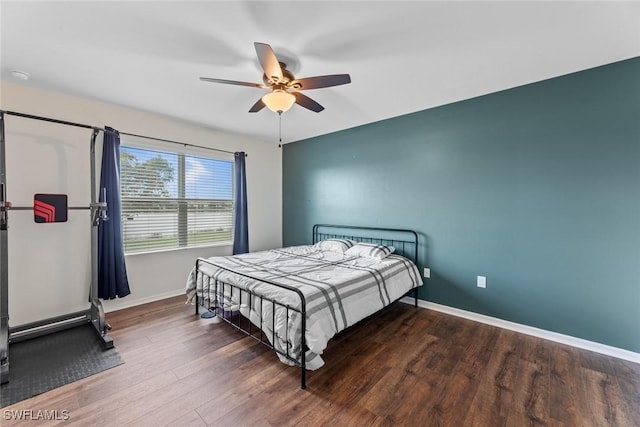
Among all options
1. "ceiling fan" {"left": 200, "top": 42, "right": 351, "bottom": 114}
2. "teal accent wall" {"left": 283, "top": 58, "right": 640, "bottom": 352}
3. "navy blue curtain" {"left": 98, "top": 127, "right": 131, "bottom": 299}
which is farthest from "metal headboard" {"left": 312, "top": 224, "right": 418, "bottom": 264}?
"navy blue curtain" {"left": 98, "top": 127, "right": 131, "bottom": 299}

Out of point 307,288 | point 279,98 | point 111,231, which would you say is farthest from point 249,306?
point 111,231

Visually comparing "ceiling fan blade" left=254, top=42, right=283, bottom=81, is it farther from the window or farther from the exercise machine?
the window

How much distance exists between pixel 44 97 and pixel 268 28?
270cm

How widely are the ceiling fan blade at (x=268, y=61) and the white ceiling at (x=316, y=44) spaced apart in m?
0.21

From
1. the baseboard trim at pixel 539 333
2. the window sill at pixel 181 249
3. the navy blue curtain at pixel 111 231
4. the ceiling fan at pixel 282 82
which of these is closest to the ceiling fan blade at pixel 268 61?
the ceiling fan at pixel 282 82

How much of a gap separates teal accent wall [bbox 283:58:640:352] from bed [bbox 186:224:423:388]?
20.6 inches

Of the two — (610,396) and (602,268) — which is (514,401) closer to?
(610,396)

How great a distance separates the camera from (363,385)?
6.34ft

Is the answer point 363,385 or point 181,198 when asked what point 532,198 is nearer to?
point 363,385

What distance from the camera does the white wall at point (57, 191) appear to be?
2.68 m

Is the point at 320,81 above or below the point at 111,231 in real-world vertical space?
above

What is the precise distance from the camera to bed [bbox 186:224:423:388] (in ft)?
6.56

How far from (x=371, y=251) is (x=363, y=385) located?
1.69 m

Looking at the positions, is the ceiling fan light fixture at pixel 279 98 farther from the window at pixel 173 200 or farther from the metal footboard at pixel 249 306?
the window at pixel 173 200
